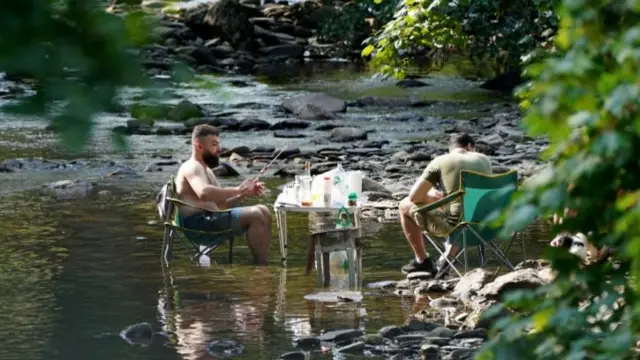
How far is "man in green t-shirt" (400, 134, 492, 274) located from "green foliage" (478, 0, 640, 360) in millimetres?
6156

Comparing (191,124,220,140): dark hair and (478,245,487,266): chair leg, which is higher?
(191,124,220,140): dark hair

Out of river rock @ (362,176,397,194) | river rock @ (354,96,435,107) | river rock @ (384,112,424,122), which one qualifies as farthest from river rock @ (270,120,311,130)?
river rock @ (362,176,397,194)

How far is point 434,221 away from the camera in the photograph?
10.3 m

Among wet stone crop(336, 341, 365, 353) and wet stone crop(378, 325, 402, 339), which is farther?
wet stone crop(378, 325, 402, 339)

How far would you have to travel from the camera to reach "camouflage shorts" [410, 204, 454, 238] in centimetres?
1023

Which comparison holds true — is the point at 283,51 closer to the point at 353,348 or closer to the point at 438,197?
the point at 438,197

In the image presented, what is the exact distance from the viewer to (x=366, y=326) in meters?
8.61

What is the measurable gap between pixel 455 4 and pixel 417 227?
2.57 m

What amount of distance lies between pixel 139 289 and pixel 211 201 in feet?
3.84

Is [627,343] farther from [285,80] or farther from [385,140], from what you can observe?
[285,80]

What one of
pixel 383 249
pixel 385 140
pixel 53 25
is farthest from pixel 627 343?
pixel 385 140

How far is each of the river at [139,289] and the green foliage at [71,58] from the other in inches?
26.0

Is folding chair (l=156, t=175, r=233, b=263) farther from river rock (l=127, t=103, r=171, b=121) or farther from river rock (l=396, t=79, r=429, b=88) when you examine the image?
river rock (l=396, t=79, r=429, b=88)

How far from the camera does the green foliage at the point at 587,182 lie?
11.4ft
